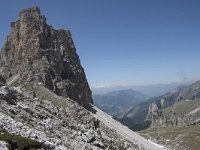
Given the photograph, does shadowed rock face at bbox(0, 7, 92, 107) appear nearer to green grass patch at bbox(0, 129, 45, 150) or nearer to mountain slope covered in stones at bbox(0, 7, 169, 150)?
mountain slope covered in stones at bbox(0, 7, 169, 150)

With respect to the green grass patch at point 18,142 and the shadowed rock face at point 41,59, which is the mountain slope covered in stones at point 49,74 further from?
the green grass patch at point 18,142

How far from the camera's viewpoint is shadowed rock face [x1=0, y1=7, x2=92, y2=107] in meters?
162

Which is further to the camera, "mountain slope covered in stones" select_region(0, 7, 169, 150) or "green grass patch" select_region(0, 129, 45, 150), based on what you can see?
"mountain slope covered in stones" select_region(0, 7, 169, 150)

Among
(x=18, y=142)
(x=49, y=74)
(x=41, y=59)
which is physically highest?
(x=41, y=59)

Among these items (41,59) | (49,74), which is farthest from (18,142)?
(41,59)

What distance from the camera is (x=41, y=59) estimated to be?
560 ft

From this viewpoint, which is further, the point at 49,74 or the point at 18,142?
the point at 49,74

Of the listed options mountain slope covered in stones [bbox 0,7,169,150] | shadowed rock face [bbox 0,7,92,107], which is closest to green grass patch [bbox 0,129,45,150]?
mountain slope covered in stones [bbox 0,7,169,150]

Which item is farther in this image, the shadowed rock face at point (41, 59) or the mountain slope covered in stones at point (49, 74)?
the shadowed rock face at point (41, 59)

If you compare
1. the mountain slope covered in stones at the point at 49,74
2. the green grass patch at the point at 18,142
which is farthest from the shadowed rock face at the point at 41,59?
the green grass patch at the point at 18,142

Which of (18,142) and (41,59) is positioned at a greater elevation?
(41,59)

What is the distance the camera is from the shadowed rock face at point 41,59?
530ft

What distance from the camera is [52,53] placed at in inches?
7077

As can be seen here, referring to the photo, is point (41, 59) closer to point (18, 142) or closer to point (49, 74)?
point (49, 74)
